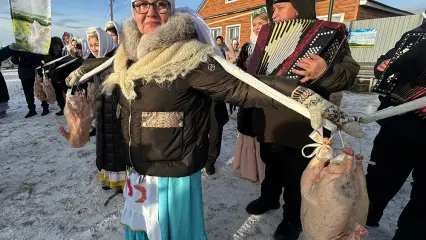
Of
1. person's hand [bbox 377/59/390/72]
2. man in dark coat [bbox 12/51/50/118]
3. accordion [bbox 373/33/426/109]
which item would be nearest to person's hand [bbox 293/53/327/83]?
accordion [bbox 373/33/426/109]

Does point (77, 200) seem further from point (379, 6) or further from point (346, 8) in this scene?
point (379, 6)

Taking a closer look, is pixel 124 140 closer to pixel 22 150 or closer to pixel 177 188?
pixel 177 188

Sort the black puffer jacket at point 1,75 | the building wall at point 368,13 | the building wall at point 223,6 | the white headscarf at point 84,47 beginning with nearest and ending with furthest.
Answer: the white headscarf at point 84,47 → the black puffer jacket at point 1,75 → the building wall at point 368,13 → the building wall at point 223,6

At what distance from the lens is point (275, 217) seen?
2.44m

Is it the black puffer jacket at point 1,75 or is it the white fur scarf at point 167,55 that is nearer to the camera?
the white fur scarf at point 167,55

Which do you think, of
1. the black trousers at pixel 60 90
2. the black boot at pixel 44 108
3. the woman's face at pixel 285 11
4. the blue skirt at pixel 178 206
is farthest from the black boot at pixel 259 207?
the black boot at pixel 44 108

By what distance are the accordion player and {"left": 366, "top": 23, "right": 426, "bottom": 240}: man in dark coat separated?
2 centimetres

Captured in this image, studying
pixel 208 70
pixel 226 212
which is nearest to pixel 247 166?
pixel 226 212

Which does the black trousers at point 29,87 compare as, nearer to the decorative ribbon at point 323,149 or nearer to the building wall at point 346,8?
the decorative ribbon at point 323,149

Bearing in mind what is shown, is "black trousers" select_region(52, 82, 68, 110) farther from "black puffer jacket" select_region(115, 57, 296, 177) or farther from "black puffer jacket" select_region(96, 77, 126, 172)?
"black puffer jacket" select_region(115, 57, 296, 177)

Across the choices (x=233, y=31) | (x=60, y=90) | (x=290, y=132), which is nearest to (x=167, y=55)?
(x=290, y=132)

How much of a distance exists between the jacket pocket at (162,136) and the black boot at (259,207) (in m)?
1.42

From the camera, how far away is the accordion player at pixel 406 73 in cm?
150

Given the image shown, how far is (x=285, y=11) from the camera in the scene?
167 centimetres
